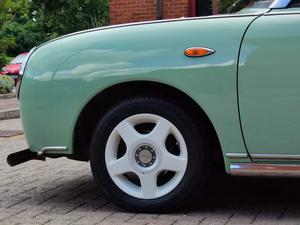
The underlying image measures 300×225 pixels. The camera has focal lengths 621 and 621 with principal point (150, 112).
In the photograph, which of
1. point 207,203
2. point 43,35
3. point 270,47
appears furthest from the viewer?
point 43,35

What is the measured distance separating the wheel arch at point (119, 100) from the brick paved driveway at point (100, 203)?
362 millimetres

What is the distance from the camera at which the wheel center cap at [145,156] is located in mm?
4027

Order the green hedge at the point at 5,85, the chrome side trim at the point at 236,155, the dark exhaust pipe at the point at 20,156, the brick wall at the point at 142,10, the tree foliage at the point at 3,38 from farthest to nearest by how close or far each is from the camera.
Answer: the green hedge at the point at 5,85 → the tree foliage at the point at 3,38 → the brick wall at the point at 142,10 → the dark exhaust pipe at the point at 20,156 → the chrome side trim at the point at 236,155

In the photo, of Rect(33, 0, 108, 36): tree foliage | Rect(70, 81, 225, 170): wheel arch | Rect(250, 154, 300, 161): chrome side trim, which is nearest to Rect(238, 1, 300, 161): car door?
Rect(250, 154, 300, 161): chrome side trim

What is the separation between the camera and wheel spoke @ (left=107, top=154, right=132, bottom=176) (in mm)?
4066

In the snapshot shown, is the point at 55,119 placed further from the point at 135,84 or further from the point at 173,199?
the point at 173,199

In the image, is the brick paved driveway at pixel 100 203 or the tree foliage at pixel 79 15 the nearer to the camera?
the brick paved driveway at pixel 100 203

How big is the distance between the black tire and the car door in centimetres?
34

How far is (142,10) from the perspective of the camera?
11516 millimetres

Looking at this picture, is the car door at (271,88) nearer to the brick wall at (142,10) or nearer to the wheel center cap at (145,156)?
the wheel center cap at (145,156)

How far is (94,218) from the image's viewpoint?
405 centimetres

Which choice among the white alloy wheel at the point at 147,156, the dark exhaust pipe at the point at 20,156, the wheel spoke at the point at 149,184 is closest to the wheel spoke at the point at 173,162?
the white alloy wheel at the point at 147,156

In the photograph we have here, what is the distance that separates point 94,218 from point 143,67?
1.03 meters

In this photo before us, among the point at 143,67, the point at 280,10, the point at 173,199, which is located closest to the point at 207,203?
the point at 173,199
